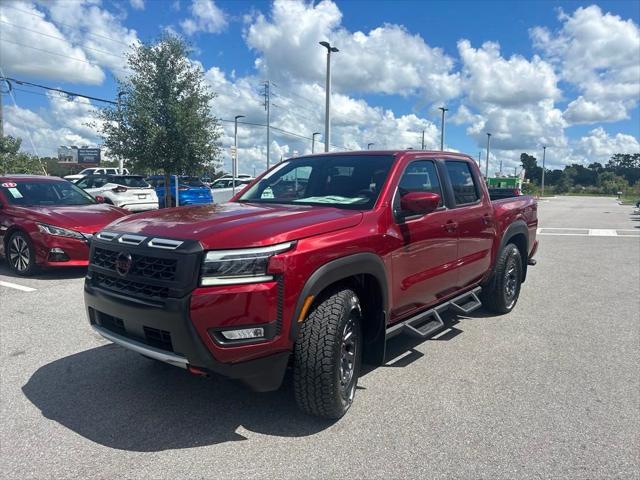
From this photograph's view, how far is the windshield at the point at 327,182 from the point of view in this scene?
13.1 feet

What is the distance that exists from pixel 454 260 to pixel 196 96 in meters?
14.7

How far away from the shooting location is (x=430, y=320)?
4.38m

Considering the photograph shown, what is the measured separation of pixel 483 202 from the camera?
17.7 feet

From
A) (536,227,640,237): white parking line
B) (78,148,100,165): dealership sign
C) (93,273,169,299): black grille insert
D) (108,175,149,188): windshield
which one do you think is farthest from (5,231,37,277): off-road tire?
(78,148,100,165): dealership sign

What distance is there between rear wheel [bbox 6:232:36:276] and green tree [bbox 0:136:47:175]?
13877 mm

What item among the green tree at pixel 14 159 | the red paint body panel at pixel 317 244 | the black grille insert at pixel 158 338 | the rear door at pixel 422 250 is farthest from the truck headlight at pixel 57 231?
the green tree at pixel 14 159

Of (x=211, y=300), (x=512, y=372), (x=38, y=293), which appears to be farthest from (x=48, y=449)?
(x=38, y=293)

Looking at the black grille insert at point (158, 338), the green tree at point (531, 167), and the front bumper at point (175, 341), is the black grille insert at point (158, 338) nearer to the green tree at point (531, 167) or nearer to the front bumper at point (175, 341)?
the front bumper at point (175, 341)

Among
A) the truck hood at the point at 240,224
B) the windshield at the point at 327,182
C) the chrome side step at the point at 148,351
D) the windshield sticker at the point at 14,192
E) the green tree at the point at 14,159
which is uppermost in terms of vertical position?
the green tree at the point at 14,159

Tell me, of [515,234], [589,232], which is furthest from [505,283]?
[589,232]

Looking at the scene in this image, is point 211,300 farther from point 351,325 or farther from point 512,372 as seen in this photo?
point 512,372

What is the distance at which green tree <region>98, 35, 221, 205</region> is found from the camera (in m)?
16.7

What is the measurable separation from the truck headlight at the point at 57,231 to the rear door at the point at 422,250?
17.2ft

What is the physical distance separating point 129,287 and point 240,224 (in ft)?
2.61
